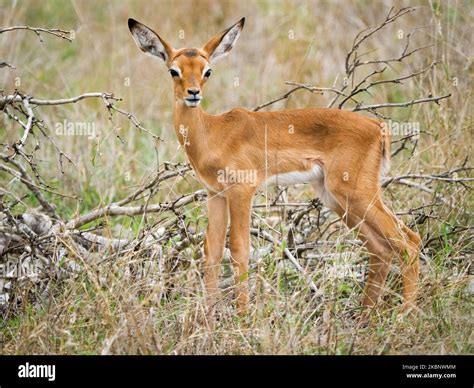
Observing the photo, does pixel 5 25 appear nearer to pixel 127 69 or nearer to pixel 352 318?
pixel 127 69

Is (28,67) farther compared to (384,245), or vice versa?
(28,67)

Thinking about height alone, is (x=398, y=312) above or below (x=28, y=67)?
below

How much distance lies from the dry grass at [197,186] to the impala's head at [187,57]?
555mm

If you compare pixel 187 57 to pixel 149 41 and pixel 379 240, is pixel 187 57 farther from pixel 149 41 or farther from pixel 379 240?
pixel 379 240

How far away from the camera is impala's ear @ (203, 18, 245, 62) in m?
6.74

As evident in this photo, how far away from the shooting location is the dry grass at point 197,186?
572cm

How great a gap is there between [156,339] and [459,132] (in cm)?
445

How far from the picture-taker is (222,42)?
678 centimetres

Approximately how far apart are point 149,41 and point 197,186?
2.72 m

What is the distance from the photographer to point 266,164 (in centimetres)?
646

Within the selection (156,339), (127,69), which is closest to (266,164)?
(156,339)
